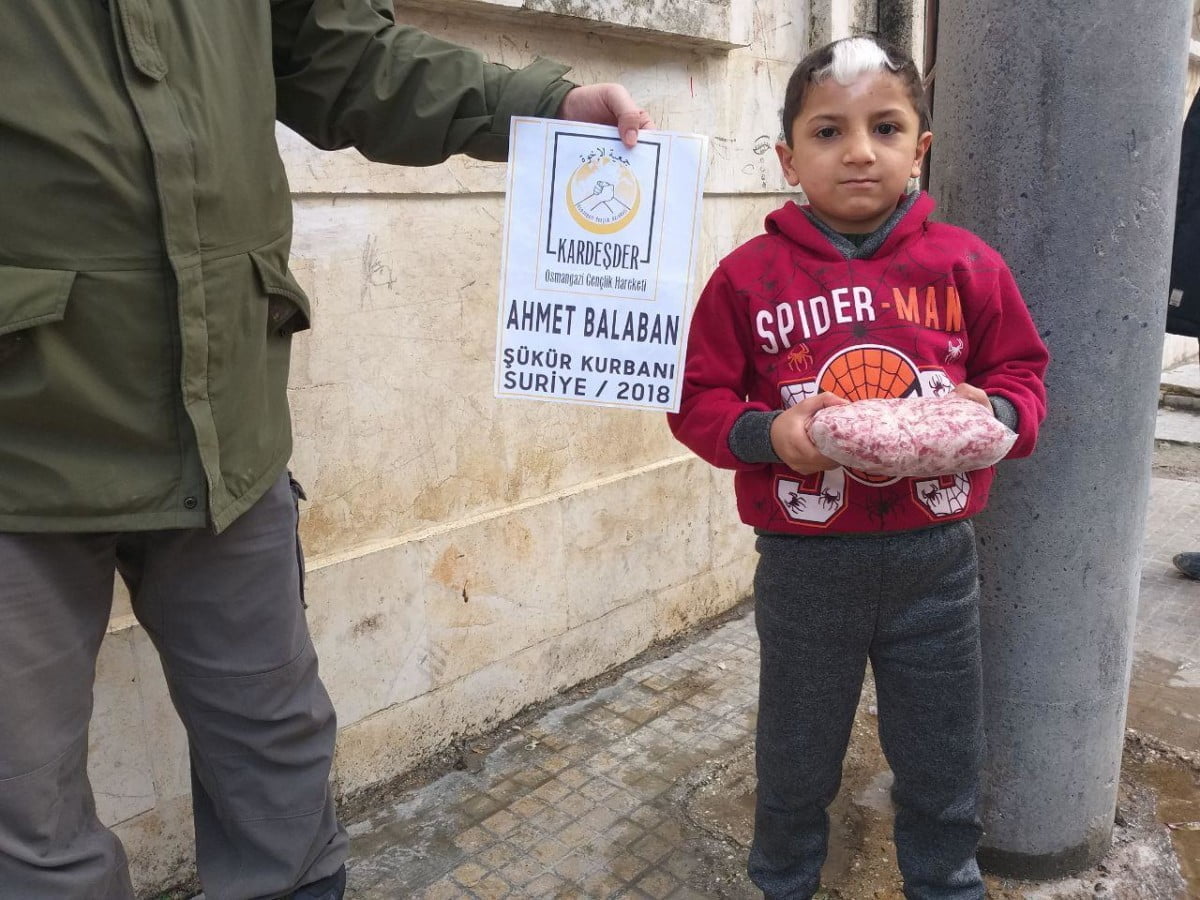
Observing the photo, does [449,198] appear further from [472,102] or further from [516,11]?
[472,102]

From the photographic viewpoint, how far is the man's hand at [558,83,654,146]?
1750mm

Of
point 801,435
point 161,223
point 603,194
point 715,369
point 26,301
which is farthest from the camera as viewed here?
point 715,369

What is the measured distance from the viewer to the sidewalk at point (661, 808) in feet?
8.04

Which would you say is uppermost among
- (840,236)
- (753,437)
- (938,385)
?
(840,236)

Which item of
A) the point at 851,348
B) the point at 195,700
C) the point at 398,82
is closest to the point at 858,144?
the point at 851,348

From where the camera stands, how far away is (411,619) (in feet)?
9.65

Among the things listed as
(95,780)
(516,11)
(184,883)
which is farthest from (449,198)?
(184,883)

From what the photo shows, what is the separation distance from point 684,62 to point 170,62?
2306mm

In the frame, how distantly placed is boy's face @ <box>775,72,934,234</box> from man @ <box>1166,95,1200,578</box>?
2.66 metres

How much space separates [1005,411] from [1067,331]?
0.42 m

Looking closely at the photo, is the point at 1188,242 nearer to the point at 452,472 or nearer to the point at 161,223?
the point at 452,472

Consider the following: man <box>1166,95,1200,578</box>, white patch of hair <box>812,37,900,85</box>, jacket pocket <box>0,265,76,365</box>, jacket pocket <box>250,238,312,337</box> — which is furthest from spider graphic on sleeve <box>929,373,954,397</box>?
man <box>1166,95,1200,578</box>

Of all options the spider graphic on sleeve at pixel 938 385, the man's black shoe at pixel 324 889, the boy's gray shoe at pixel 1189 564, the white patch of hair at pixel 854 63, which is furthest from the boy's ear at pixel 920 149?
the boy's gray shoe at pixel 1189 564

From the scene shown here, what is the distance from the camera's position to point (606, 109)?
1790mm
